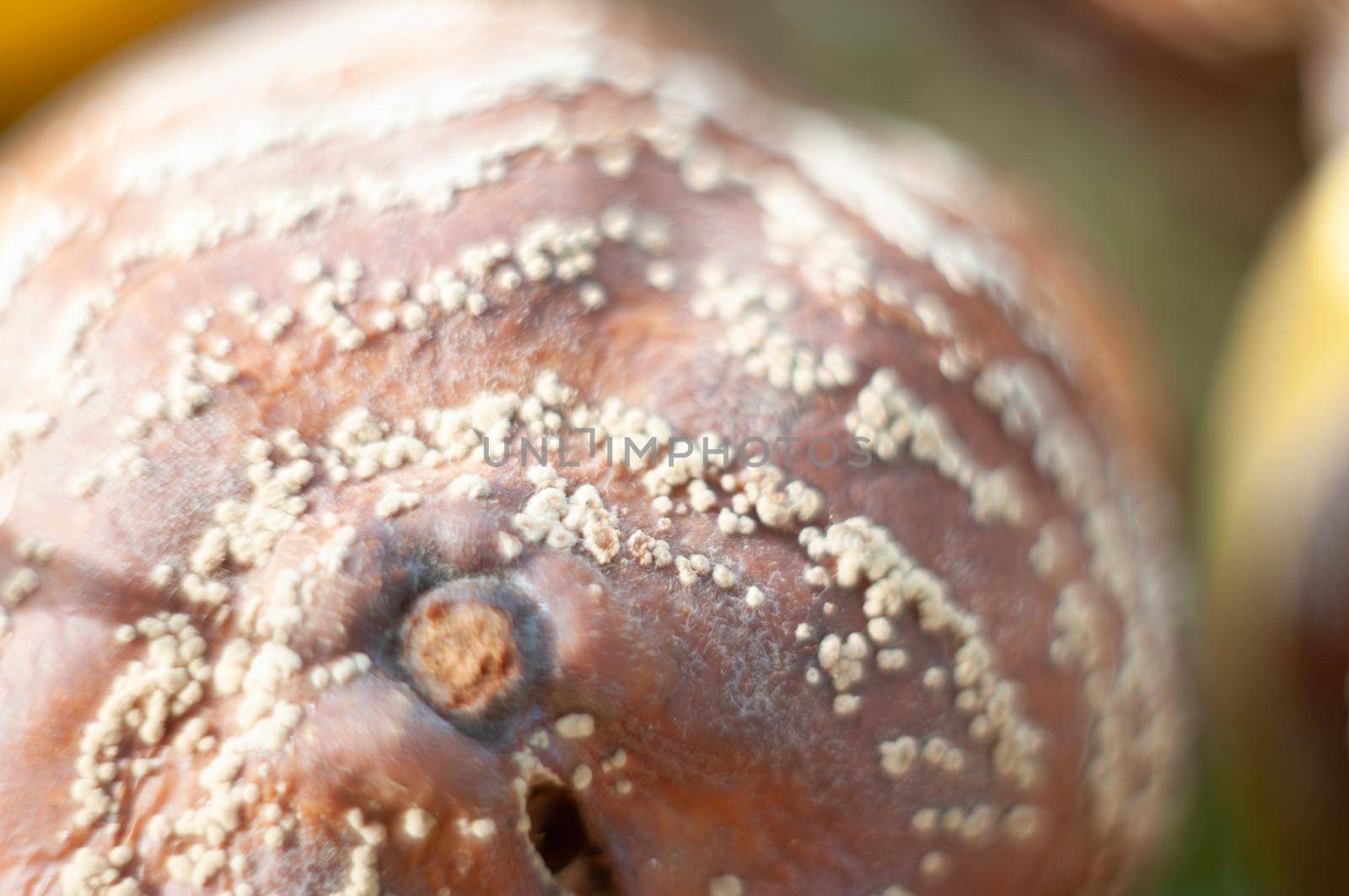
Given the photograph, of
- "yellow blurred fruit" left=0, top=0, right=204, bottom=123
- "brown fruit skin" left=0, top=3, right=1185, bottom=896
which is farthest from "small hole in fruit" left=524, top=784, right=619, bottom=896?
"yellow blurred fruit" left=0, top=0, right=204, bottom=123

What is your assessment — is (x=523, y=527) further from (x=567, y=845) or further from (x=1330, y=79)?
(x=1330, y=79)

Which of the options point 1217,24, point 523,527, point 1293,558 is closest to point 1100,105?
point 1217,24

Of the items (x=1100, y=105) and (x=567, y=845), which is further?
(x=1100, y=105)

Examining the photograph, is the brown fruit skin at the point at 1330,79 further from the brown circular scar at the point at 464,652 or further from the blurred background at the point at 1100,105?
the brown circular scar at the point at 464,652

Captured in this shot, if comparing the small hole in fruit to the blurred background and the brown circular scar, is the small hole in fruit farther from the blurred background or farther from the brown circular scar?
the blurred background

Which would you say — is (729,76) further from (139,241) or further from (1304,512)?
(1304,512)

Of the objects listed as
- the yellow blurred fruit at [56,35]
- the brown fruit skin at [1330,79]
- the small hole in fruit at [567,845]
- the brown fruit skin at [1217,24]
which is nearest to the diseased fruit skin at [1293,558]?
the brown fruit skin at [1330,79]

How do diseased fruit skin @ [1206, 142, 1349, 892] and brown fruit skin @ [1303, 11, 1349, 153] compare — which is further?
brown fruit skin @ [1303, 11, 1349, 153]
